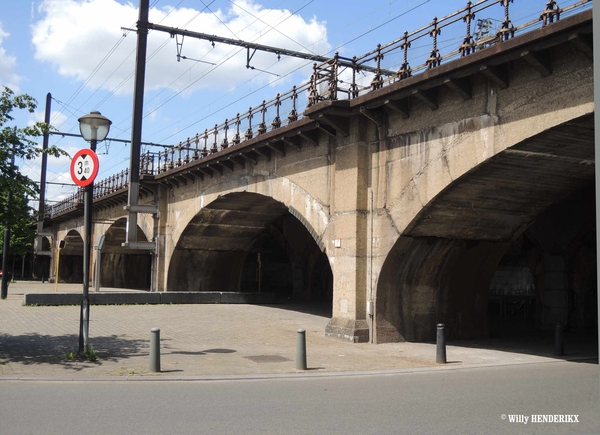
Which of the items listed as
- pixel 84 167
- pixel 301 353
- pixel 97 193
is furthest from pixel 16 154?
pixel 97 193

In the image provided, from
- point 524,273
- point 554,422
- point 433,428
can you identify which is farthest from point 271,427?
point 524,273

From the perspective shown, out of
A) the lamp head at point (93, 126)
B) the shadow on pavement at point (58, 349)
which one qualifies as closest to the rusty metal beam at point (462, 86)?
the lamp head at point (93, 126)

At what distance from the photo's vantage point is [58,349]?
489 inches

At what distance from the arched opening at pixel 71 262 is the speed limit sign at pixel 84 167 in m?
47.3

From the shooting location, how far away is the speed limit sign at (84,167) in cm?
1129

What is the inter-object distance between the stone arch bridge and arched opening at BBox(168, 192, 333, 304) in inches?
66.4

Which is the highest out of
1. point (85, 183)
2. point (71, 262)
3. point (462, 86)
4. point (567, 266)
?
point (462, 86)

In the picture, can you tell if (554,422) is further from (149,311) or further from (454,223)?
(149,311)

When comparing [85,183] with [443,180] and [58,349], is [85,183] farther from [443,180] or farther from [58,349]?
[443,180]

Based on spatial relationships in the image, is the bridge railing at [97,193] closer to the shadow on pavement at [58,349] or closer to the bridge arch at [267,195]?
the bridge arch at [267,195]

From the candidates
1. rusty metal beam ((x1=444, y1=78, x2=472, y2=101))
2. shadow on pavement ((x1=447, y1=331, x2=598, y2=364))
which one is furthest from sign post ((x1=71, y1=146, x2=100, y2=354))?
shadow on pavement ((x1=447, y1=331, x2=598, y2=364))

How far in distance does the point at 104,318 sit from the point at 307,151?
817cm

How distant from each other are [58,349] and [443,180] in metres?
8.87

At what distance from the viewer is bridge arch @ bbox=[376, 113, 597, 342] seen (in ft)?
43.1
